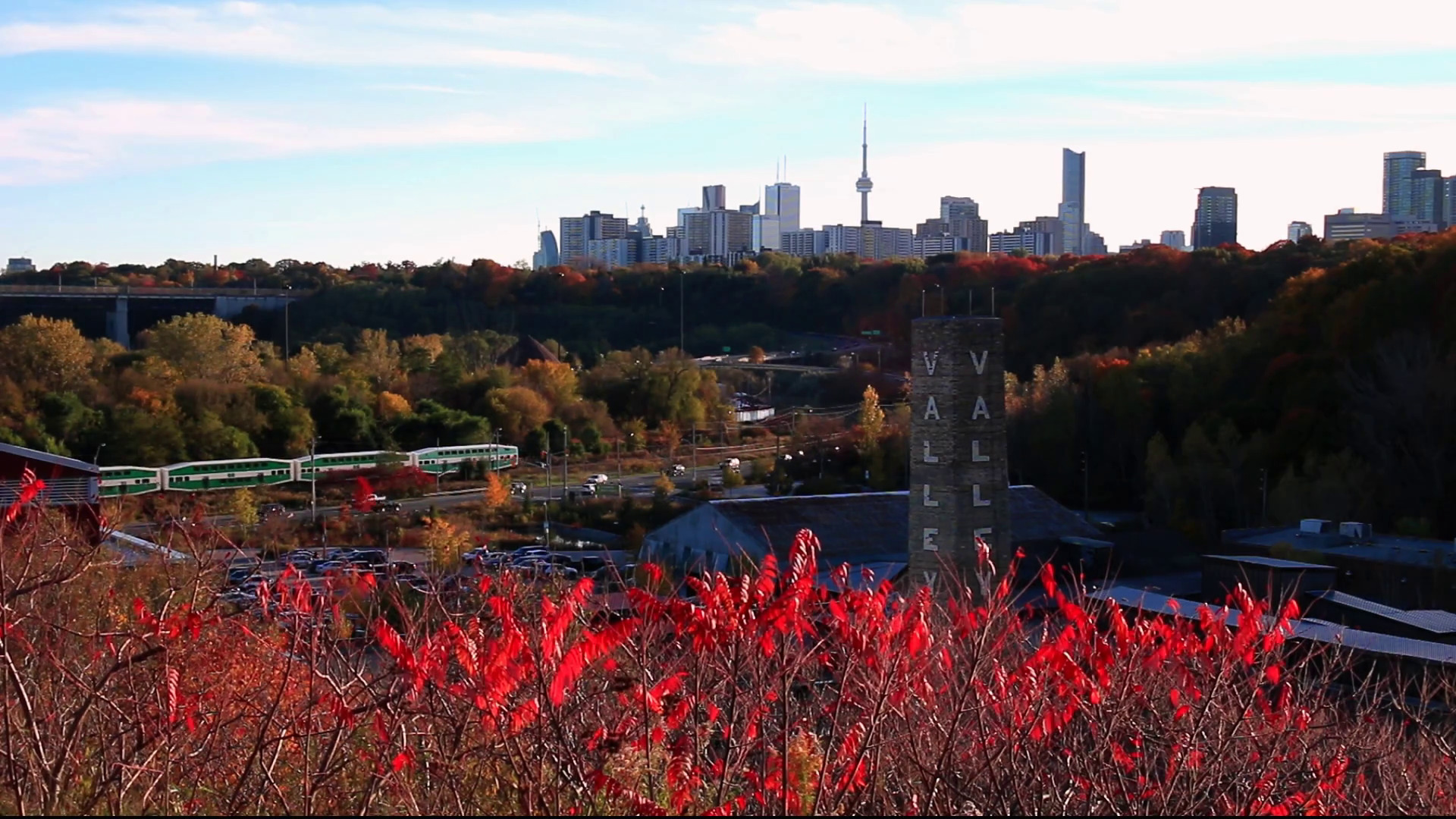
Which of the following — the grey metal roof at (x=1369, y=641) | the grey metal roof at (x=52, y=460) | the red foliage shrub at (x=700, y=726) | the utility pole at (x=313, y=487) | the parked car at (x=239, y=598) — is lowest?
the utility pole at (x=313, y=487)

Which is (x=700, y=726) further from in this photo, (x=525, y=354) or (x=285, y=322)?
(x=285, y=322)

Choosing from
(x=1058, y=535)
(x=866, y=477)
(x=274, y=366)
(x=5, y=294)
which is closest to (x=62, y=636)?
(x=1058, y=535)

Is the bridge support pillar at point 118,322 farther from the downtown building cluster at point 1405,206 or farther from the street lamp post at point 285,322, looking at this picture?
the downtown building cluster at point 1405,206

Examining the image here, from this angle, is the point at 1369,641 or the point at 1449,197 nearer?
the point at 1369,641

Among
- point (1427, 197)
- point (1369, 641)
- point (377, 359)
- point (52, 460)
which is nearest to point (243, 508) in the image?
point (52, 460)

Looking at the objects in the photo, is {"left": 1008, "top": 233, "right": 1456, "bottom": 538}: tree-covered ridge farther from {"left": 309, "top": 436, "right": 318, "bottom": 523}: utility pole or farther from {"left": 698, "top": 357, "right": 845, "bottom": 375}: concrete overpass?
{"left": 698, "top": 357, "right": 845, "bottom": 375}: concrete overpass

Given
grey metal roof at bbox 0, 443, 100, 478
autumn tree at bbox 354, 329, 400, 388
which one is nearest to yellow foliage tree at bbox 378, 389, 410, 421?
autumn tree at bbox 354, 329, 400, 388

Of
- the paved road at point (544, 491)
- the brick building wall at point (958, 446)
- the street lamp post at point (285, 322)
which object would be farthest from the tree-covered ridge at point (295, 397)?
the brick building wall at point (958, 446)
